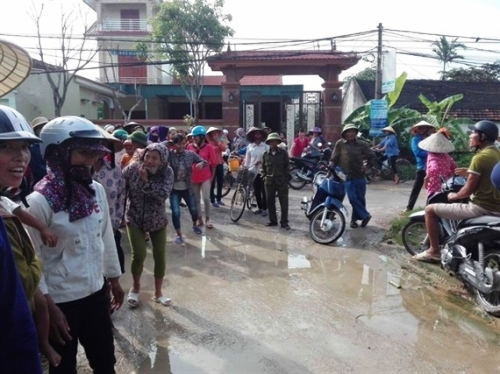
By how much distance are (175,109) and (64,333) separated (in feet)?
82.4

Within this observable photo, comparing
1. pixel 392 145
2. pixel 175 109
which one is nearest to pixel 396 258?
pixel 392 145

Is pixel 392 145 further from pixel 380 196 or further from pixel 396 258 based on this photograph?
pixel 396 258

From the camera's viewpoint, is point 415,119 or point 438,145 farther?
point 415,119

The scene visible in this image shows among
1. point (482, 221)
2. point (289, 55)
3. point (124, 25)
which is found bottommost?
point (482, 221)

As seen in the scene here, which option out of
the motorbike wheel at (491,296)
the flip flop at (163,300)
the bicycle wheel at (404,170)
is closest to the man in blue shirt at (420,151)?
the motorbike wheel at (491,296)

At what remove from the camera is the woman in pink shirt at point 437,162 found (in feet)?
19.0

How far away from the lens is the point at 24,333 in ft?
3.94

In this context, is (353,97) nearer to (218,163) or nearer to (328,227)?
(218,163)

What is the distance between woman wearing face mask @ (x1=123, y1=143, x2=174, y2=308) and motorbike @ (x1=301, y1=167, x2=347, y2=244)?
2956mm

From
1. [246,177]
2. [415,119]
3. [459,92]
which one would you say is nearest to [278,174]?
[246,177]

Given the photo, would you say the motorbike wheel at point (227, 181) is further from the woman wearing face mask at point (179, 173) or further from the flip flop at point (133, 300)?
the flip flop at point (133, 300)

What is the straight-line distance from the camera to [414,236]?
5.86m

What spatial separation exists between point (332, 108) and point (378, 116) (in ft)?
9.82

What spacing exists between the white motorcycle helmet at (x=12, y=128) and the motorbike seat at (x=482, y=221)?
3.92m
